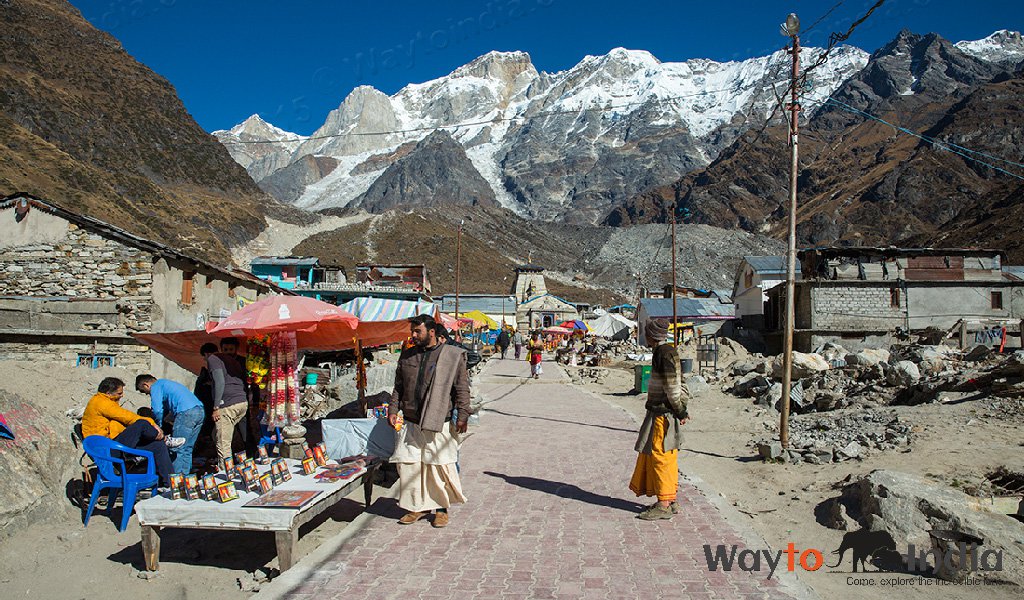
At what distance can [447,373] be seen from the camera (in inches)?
203

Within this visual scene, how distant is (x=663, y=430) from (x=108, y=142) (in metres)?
87.6

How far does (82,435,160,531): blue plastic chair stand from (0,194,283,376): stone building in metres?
9.31

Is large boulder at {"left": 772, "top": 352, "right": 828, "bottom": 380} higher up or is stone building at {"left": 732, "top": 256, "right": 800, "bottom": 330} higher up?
stone building at {"left": 732, "top": 256, "right": 800, "bottom": 330}

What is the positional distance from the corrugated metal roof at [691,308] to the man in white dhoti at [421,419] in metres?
37.1

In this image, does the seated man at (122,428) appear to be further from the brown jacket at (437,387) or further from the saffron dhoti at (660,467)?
the saffron dhoti at (660,467)

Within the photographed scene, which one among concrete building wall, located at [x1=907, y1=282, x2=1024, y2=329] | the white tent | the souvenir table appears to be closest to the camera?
the souvenir table

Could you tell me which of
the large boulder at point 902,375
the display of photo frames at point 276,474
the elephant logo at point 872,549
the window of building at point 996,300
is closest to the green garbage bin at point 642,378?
the large boulder at point 902,375

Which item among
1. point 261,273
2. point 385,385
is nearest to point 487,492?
point 385,385

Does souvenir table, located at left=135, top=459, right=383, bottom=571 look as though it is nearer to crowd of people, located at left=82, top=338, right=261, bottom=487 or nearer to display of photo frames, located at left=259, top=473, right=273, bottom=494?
display of photo frames, located at left=259, top=473, right=273, bottom=494

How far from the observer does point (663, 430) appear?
5.37 m

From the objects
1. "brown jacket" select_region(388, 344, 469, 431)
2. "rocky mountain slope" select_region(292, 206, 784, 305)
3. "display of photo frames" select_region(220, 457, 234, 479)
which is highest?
"rocky mountain slope" select_region(292, 206, 784, 305)

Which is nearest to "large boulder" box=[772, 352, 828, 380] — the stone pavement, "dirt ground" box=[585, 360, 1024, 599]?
"dirt ground" box=[585, 360, 1024, 599]

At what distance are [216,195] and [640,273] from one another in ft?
211

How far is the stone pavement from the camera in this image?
3.88 meters
